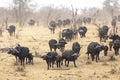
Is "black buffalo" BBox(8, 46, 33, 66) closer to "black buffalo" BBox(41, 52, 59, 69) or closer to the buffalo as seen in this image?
the buffalo

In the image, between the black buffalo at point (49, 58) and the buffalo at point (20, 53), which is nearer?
the black buffalo at point (49, 58)

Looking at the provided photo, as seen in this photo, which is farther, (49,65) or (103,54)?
(103,54)

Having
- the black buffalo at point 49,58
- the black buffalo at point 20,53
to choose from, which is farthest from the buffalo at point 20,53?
the black buffalo at point 49,58

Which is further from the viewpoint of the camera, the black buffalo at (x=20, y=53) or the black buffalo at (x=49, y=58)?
the black buffalo at (x=20, y=53)

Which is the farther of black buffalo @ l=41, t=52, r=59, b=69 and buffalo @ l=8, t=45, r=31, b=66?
buffalo @ l=8, t=45, r=31, b=66

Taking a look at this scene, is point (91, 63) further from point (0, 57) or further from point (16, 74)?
point (0, 57)

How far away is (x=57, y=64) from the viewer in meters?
16.0

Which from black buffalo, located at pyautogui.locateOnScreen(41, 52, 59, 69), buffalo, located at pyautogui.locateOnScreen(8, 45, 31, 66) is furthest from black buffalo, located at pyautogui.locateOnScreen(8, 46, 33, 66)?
black buffalo, located at pyautogui.locateOnScreen(41, 52, 59, 69)

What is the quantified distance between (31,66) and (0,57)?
3.16 meters

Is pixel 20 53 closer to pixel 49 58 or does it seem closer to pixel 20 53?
pixel 20 53

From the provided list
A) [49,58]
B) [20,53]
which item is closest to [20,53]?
[20,53]

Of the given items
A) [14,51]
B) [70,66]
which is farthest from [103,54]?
[14,51]

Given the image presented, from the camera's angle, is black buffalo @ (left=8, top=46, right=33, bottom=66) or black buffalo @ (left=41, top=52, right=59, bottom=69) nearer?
black buffalo @ (left=41, top=52, right=59, bottom=69)

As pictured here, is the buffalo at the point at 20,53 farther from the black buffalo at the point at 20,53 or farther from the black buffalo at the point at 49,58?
the black buffalo at the point at 49,58
